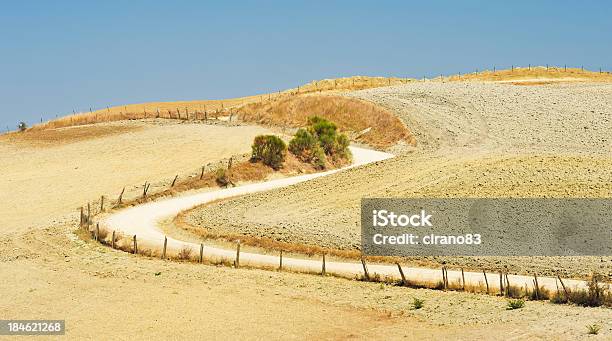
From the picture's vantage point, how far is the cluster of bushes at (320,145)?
2675 inches

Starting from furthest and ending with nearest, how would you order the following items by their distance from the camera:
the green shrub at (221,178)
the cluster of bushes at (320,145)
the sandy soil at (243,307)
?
the cluster of bushes at (320,145) → the green shrub at (221,178) → the sandy soil at (243,307)

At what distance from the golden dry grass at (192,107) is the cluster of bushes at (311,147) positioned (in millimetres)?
24528

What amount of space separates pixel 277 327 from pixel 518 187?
873 inches

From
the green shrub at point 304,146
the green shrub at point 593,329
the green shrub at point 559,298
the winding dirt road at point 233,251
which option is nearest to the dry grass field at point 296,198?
the green shrub at point 593,329

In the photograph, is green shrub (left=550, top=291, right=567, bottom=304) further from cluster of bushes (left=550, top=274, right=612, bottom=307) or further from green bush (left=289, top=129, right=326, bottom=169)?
green bush (left=289, top=129, right=326, bottom=169)

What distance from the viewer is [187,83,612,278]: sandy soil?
4359 centimetres

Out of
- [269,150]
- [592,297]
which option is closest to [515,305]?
[592,297]

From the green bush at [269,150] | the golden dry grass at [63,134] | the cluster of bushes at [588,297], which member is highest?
the golden dry grass at [63,134]

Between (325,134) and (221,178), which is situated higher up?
(325,134)

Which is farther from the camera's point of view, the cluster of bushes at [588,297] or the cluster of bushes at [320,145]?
the cluster of bushes at [320,145]

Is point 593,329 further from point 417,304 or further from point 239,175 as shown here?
point 239,175

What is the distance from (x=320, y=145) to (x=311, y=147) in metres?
1.42

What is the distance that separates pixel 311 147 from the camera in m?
68.4

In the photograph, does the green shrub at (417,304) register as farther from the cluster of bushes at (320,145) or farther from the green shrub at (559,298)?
the cluster of bushes at (320,145)
